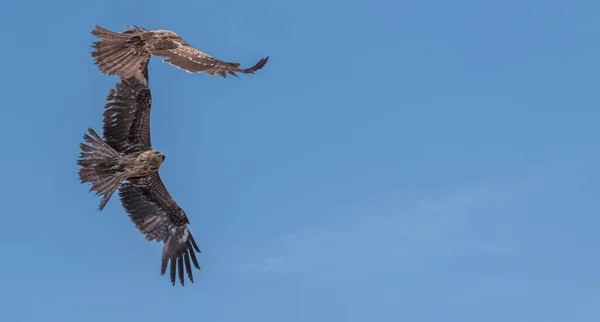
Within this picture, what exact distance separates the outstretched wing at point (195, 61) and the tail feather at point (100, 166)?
4000 mm

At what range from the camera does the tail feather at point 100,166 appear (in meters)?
22.3

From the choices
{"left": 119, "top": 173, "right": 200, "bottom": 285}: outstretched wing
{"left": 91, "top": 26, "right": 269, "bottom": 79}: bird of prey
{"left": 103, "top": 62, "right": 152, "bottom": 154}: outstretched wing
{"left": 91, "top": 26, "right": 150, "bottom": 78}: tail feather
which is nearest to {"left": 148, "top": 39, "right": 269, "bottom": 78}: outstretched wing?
{"left": 91, "top": 26, "right": 269, "bottom": 79}: bird of prey

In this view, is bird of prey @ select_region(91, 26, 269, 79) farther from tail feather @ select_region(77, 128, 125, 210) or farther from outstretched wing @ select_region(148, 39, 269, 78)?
tail feather @ select_region(77, 128, 125, 210)

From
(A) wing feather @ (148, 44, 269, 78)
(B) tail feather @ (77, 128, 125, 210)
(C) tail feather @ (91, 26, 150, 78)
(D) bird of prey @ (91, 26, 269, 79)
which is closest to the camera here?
(A) wing feather @ (148, 44, 269, 78)

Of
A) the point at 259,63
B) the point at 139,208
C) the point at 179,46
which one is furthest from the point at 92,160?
the point at 259,63

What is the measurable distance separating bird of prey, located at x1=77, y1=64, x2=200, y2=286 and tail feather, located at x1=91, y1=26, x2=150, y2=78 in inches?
119

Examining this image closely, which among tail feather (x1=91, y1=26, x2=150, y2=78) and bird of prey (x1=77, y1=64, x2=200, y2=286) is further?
bird of prey (x1=77, y1=64, x2=200, y2=286)

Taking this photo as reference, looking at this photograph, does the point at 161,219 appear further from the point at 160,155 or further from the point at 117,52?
the point at 117,52

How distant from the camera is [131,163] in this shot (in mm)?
23016

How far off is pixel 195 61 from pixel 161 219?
7.77 metres

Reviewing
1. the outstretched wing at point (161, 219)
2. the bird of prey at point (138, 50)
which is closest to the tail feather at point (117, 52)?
the bird of prey at point (138, 50)

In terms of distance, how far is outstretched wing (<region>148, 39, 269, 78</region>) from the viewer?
17328 mm

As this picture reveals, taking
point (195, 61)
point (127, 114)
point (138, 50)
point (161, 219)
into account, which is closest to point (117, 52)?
point (138, 50)

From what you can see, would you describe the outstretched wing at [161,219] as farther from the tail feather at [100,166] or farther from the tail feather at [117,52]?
the tail feather at [117,52]
